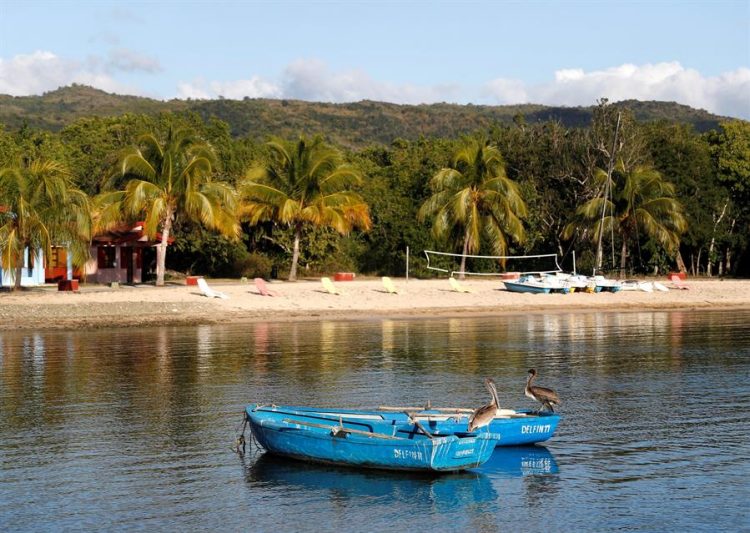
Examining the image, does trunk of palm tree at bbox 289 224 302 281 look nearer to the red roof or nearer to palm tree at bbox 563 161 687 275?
the red roof

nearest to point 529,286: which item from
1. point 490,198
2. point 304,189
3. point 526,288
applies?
point 526,288

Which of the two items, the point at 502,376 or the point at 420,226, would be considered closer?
the point at 502,376

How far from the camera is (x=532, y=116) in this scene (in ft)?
618

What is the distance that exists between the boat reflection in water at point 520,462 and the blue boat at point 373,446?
2.02ft

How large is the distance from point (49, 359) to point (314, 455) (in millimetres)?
17019

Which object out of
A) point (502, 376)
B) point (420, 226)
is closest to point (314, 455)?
point (502, 376)

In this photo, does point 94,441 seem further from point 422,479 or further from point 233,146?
point 233,146

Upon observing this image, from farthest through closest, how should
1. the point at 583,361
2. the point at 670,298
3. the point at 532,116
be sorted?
the point at 532,116 < the point at 670,298 < the point at 583,361

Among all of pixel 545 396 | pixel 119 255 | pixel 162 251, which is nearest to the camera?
pixel 545 396

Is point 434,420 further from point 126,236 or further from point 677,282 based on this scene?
point 677,282

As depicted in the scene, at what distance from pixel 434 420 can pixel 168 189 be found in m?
36.9

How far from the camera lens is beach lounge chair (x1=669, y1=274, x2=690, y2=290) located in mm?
58716

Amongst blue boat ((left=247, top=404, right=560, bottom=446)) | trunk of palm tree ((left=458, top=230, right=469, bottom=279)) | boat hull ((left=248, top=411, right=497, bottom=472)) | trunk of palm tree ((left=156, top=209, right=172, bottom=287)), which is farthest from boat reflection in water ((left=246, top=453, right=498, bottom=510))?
trunk of palm tree ((left=458, top=230, right=469, bottom=279))

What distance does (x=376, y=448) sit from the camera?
17.3 meters
